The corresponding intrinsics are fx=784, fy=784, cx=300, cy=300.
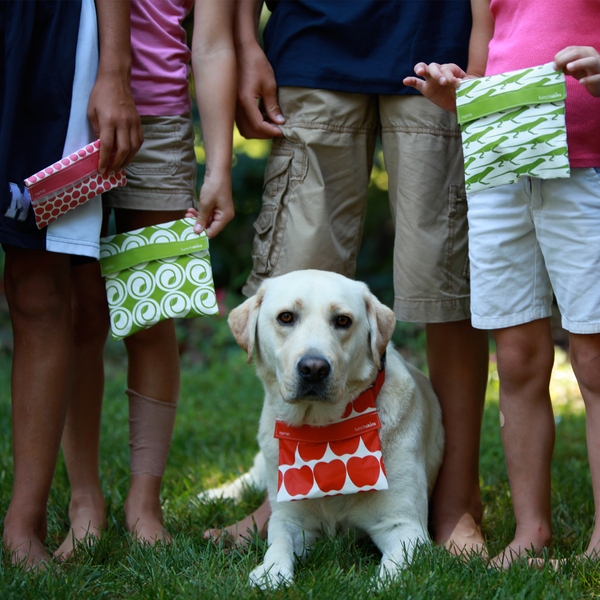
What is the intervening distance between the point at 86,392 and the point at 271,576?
1134 millimetres

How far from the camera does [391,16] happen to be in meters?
2.85

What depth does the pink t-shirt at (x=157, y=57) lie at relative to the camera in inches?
Result: 110

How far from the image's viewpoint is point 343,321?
8.88 ft

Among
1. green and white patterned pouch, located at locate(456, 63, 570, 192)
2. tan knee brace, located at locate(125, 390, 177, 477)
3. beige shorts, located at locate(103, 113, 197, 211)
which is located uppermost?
green and white patterned pouch, located at locate(456, 63, 570, 192)

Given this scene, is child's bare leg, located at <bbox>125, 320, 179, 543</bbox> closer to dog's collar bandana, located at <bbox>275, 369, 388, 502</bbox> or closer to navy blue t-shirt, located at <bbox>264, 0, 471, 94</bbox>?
dog's collar bandana, located at <bbox>275, 369, 388, 502</bbox>

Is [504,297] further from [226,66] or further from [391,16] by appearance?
[226,66]

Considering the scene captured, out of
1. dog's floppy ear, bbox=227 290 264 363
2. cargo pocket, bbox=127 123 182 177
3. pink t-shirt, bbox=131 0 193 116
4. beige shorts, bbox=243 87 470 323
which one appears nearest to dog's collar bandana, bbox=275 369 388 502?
dog's floppy ear, bbox=227 290 264 363

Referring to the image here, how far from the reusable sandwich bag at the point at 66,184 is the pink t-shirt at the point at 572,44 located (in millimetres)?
1392

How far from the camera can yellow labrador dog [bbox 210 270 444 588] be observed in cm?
257

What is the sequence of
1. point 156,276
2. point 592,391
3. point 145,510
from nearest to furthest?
point 592,391, point 156,276, point 145,510

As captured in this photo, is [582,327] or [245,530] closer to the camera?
[582,327]

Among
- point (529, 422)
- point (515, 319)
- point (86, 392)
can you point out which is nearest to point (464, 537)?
point (529, 422)

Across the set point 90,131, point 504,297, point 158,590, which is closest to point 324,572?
point 158,590

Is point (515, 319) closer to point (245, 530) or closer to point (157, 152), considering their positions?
point (245, 530)
